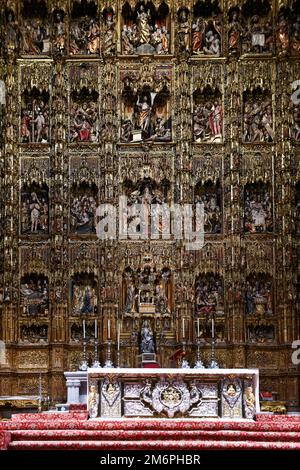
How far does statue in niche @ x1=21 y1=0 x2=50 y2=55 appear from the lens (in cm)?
2308

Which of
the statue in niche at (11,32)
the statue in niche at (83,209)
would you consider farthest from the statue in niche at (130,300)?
the statue in niche at (11,32)

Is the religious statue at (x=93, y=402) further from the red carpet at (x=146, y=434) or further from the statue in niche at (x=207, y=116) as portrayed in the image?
the statue in niche at (x=207, y=116)

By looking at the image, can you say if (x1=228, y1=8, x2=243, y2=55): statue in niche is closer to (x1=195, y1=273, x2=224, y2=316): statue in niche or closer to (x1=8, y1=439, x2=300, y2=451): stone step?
(x1=195, y1=273, x2=224, y2=316): statue in niche

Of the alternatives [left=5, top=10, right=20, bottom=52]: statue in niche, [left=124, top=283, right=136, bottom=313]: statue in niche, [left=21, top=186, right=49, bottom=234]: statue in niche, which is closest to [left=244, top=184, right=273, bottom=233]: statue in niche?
[left=124, top=283, right=136, bottom=313]: statue in niche

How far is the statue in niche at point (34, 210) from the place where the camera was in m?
22.4

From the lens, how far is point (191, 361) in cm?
2150

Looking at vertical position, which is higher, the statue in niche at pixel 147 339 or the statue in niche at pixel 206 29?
the statue in niche at pixel 206 29

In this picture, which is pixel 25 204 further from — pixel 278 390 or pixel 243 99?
pixel 278 390

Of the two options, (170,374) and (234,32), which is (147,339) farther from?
(234,32)

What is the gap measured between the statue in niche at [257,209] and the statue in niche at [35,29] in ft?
22.1

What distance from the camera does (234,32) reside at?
2298 centimetres

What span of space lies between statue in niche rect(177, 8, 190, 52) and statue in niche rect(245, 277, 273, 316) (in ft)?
21.5

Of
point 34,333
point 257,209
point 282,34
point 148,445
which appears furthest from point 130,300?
point 148,445
